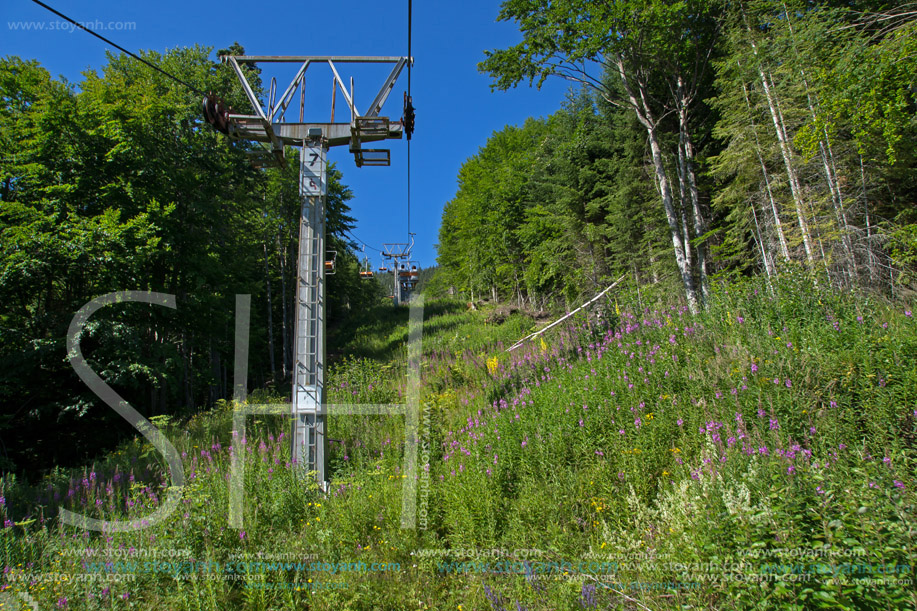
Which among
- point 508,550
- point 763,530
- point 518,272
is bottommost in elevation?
point 508,550

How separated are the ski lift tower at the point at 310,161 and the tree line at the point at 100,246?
10.5 ft

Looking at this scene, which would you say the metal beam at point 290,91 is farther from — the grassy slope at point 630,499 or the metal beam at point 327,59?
the grassy slope at point 630,499

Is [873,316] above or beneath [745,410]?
above

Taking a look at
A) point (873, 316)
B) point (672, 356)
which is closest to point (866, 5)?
point (873, 316)

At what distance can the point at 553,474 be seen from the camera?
381cm

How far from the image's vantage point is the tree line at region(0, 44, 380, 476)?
10539 mm

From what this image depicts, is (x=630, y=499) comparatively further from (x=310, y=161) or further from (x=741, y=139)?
(x=741, y=139)

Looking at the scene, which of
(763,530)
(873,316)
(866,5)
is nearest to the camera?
(763,530)

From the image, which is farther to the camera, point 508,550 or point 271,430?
point 271,430

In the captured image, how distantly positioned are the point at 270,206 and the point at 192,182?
7791mm

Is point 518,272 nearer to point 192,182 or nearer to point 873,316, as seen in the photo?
point 192,182

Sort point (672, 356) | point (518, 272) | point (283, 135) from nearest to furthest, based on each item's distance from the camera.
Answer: point (672, 356), point (283, 135), point (518, 272)

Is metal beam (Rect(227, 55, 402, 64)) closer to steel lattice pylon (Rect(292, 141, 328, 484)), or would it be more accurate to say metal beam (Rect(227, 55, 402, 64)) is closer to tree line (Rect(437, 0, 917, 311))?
steel lattice pylon (Rect(292, 141, 328, 484))

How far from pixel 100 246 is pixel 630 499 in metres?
14.0
